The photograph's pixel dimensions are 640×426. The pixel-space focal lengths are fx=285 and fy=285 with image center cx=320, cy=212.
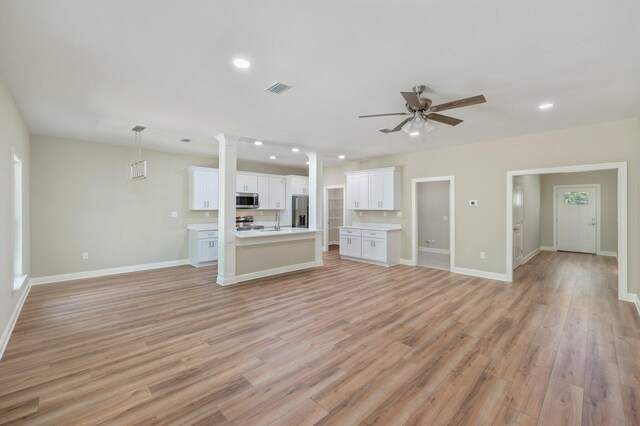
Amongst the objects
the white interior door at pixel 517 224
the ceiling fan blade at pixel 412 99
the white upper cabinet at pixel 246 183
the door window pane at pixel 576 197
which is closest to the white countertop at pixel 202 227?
the white upper cabinet at pixel 246 183

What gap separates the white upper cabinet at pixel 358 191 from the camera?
750cm

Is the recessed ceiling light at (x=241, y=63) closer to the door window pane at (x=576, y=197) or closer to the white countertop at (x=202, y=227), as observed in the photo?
the white countertop at (x=202, y=227)

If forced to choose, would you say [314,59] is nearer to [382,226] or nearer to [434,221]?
[382,226]

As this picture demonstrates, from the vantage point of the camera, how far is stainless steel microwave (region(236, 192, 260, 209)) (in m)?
7.28

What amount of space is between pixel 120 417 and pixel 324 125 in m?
3.99

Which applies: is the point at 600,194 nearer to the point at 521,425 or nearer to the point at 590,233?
the point at 590,233

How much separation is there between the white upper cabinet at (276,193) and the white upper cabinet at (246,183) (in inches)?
18.9

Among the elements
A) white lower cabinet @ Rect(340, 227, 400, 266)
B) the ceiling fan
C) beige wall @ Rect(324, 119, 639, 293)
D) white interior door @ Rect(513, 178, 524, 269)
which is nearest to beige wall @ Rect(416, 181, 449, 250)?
white interior door @ Rect(513, 178, 524, 269)

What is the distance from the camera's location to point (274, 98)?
3.36 metres

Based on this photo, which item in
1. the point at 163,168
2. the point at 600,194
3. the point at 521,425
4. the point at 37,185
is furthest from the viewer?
the point at 600,194

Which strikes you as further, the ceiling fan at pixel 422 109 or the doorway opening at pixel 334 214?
the doorway opening at pixel 334 214

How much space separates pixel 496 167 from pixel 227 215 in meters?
5.10

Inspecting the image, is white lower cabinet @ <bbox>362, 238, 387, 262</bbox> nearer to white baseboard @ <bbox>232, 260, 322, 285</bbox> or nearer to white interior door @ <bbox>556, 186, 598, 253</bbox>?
white baseboard @ <bbox>232, 260, 322, 285</bbox>

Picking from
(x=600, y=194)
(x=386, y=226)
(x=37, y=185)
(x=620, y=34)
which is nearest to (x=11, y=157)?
(x=37, y=185)
